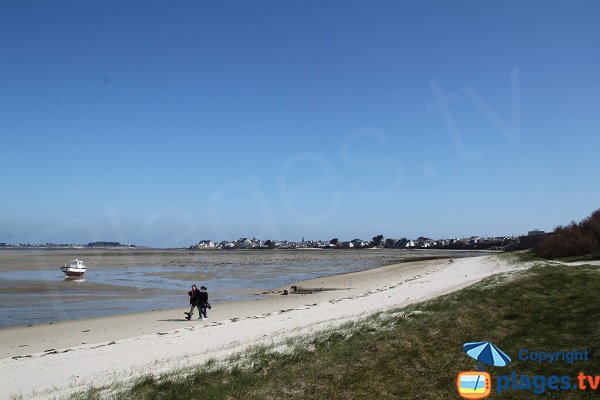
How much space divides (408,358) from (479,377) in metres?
1.75

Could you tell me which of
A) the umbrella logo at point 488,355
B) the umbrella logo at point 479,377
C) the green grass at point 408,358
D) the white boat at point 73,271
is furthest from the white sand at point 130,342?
the white boat at point 73,271

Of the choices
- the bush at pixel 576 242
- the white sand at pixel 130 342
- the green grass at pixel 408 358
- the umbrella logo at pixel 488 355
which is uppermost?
the bush at pixel 576 242

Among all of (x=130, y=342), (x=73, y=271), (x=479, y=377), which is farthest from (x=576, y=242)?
(x=73, y=271)

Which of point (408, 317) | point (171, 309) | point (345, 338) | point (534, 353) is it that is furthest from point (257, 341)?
point (171, 309)

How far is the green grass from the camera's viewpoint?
8.10m

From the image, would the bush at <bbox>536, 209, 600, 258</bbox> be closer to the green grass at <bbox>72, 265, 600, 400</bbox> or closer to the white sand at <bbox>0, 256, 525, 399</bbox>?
the white sand at <bbox>0, 256, 525, 399</bbox>

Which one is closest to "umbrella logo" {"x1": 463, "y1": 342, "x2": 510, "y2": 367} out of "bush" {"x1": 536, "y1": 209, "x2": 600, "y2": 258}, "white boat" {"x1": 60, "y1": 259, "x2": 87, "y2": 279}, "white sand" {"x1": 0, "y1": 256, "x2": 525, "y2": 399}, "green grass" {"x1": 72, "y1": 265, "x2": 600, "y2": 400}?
"green grass" {"x1": 72, "y1": 265, "x2": 600, "y2": 400}

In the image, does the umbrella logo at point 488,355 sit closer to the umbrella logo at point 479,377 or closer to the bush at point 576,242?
the umbrella logo at point 479,377

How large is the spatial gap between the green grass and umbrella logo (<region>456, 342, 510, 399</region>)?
19 cm

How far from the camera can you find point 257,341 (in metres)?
14.3

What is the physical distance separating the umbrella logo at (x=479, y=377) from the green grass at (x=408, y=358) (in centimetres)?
19

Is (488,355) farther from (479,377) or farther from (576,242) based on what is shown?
(576,242)

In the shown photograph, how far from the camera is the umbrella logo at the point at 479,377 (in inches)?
290

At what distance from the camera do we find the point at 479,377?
7.77 metres
